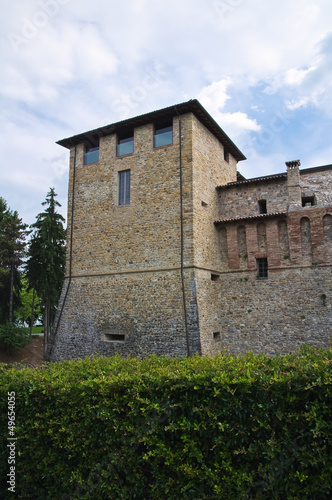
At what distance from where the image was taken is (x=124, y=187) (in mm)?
16469

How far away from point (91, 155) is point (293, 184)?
10.2 meters

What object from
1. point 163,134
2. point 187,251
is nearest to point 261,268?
point 187,251

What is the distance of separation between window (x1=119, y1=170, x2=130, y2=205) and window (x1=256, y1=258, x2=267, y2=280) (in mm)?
6789

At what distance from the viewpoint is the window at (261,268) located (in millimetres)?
15416

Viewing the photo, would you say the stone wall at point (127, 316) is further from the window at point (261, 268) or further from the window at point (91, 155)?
the window at point (91, 155)

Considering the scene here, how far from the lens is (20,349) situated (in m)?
25.7

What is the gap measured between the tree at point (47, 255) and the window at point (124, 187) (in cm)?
957

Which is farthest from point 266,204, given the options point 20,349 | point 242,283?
point 20,349

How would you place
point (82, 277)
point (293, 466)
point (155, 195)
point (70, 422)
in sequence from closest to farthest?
point (293, 466) → point (70, 422) → point (155, 195) → point (82, 277)

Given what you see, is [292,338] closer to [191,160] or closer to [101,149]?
[191,160]

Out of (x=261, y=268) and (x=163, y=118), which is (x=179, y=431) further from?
(x=163, y=118)

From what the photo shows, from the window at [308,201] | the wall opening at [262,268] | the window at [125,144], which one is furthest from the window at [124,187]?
the window at [308,201]

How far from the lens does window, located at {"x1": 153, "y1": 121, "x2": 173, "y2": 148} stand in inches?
619

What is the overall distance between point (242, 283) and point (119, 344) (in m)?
6.18
